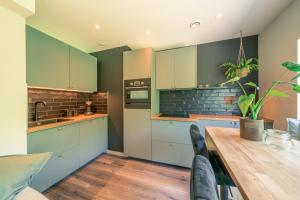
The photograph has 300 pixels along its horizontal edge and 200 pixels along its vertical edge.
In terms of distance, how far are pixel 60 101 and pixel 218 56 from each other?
10.6 feet

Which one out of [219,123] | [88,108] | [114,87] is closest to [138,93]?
[114,87]

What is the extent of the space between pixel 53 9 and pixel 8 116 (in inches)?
53.7

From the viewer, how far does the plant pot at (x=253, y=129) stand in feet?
3.59

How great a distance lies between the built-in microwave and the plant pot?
1.56 m

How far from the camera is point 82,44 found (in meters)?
2.59

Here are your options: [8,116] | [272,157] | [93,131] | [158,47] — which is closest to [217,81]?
[158,47]

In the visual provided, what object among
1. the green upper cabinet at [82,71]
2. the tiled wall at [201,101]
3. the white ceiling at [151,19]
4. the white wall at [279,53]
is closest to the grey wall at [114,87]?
the green upper cabinet at [82,71]

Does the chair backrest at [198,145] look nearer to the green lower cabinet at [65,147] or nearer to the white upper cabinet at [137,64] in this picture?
the white upper cabinet at [137,64]

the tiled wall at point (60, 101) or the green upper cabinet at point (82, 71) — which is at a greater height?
the green upper cabinet at point (82, 71)

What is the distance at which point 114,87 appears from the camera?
2.84 m

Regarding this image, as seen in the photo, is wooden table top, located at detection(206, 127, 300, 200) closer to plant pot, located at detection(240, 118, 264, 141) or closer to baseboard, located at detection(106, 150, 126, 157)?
plant pot, located at detection(240, 118, 264, 141)

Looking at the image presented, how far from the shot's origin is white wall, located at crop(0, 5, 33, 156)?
1147 mm

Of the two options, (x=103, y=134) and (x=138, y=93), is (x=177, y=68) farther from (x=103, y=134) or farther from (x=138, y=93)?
(x=103, y=134)

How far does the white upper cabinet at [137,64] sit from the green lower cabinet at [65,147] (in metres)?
1.18
